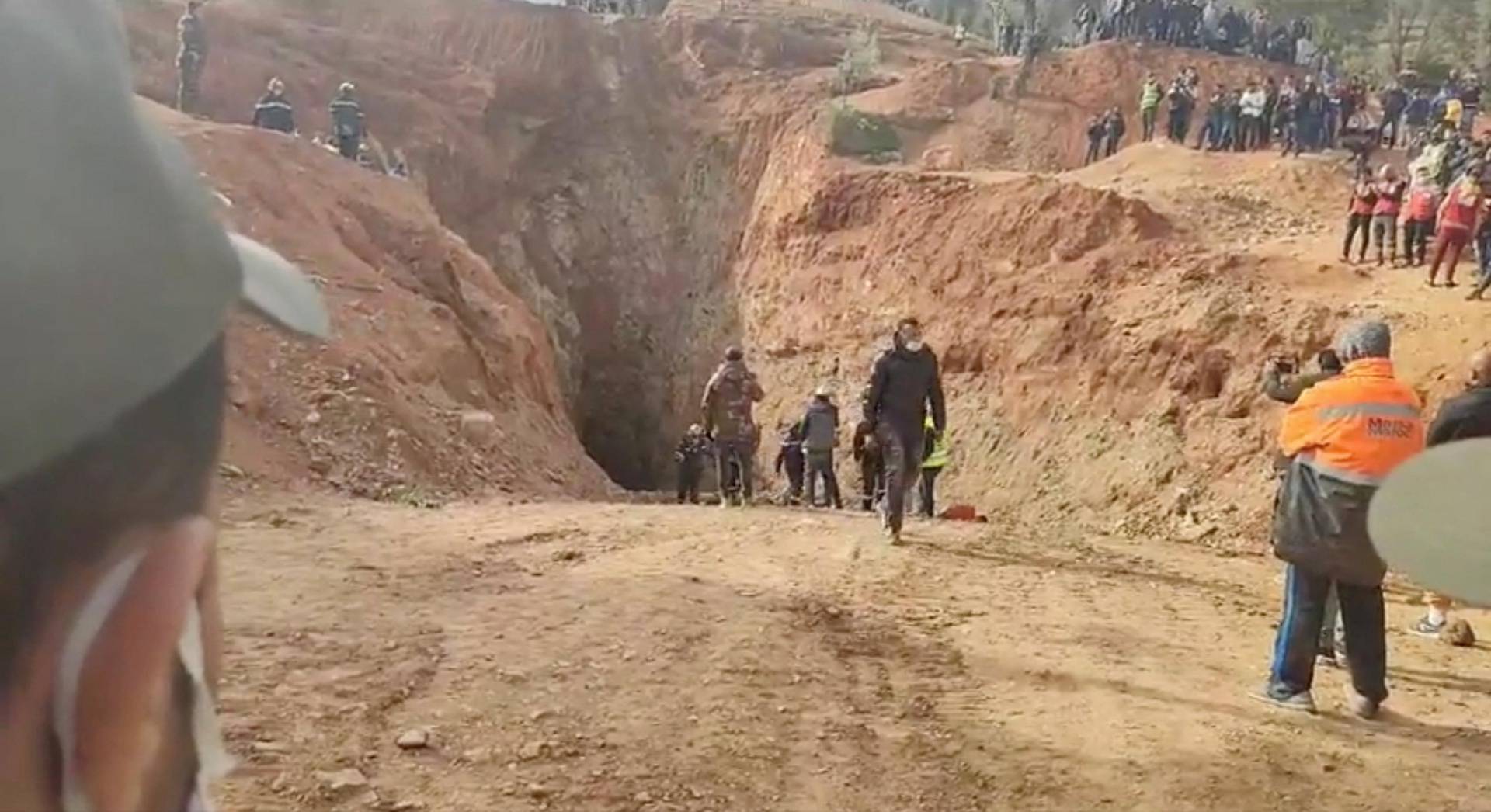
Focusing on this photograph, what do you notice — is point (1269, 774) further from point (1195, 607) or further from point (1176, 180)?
point (1176, 180)

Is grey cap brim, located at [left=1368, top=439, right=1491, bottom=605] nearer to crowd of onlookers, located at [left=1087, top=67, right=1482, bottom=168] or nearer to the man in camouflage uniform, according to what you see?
the man in camouflage uniform

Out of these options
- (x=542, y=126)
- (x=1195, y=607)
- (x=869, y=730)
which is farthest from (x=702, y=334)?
(x=869, y=730)

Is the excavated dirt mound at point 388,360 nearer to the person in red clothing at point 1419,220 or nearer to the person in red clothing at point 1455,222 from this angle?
the person in red clothing at point 1455,222

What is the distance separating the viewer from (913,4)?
4641 cm

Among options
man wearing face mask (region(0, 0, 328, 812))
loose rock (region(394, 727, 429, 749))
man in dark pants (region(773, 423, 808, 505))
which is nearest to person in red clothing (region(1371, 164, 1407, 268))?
man in dark pants (region(773, 423, 808, 505))

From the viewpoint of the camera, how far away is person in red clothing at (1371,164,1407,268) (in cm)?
1677

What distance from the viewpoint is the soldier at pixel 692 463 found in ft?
47.9

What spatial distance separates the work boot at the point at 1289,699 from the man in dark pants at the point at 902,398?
352 cm

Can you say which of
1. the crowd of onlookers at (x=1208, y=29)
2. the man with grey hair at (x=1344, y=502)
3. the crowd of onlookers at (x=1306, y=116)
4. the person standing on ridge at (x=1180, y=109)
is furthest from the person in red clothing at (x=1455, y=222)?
the crowd of onlookers at (x=1208, y=29)

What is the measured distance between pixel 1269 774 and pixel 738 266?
893 inches

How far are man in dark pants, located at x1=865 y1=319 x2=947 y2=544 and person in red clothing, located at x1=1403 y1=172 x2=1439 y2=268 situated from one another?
32.6 ft

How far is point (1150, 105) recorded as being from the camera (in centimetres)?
2452

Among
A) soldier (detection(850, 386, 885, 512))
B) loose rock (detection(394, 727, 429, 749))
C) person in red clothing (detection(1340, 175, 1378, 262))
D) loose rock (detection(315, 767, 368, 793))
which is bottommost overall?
soldier (detection(850, 386, 885, 512))

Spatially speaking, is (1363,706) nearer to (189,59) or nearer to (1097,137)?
(189,59)
